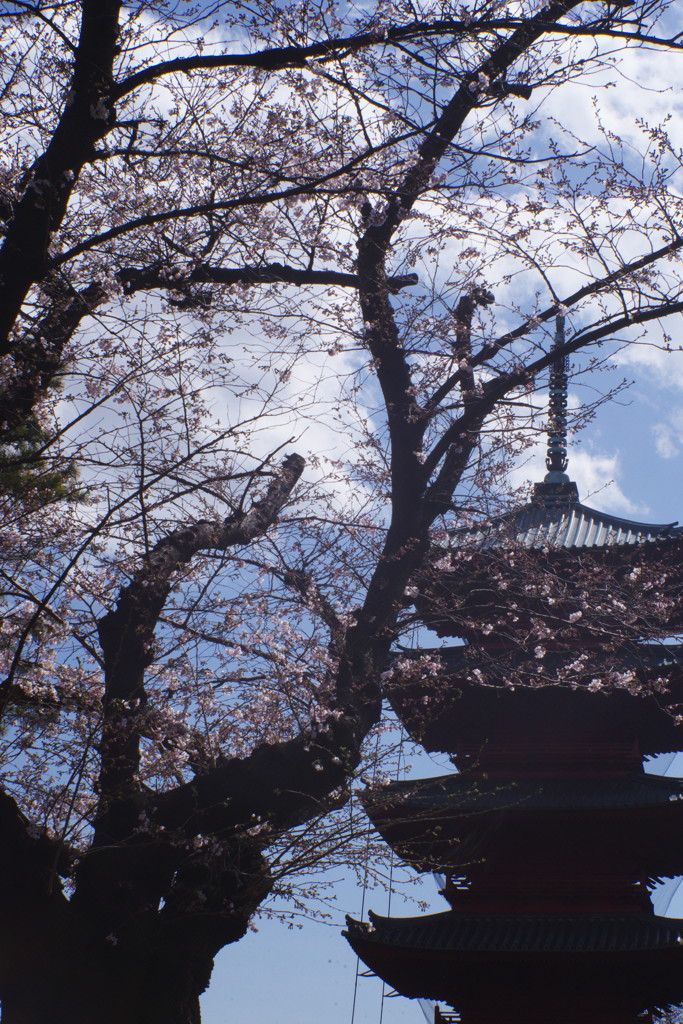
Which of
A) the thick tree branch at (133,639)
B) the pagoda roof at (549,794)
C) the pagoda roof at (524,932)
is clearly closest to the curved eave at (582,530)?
the pagoda roof at (549,794)

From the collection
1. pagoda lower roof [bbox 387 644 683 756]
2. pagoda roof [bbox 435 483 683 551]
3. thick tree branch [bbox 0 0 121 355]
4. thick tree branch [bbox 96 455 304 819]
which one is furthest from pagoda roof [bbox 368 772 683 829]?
thick tree branch [bbox 0 0 121 355]

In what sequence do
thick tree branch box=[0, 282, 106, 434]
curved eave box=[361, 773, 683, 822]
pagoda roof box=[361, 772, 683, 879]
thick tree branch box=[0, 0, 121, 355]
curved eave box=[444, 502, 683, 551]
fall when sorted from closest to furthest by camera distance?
thick tree branch box=[0, 0, 121, 355]
thick tree branch box=[0, 282, 106, 434]
curved eave box=[361, 773, 683, 822]
pagoda roof box=[361, 772, 683, 879]
curved eave box=[444, 502, 683, 551]

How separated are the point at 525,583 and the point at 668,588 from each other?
372 cm

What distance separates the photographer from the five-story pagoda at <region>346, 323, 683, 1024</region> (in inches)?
464

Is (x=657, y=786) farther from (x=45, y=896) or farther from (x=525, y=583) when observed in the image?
(x=45, y=896)

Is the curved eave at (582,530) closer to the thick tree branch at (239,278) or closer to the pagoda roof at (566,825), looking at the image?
the pagoda roof at (566,825)

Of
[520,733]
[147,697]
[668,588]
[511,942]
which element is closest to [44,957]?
[147,697]

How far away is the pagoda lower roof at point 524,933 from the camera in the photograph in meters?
11.8

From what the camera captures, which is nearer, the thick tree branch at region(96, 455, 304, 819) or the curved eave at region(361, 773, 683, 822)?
the thick tree branch at region(96, 455, 304, 819)

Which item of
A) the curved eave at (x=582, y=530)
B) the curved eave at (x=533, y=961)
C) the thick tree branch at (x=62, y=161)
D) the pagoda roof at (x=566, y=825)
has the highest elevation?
the curved eave at (x=582, y=530)

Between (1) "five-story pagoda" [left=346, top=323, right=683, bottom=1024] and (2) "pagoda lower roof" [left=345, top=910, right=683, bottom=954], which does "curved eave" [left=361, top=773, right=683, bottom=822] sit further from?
(2) "pagoda lower roof" [left=345, top=910, right=683, bottom=954]

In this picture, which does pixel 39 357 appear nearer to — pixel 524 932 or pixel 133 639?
pixel 133 639

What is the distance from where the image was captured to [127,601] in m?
6.88

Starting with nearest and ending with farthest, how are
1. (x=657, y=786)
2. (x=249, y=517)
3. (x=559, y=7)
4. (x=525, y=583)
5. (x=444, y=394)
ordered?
(x=559, y=7) < (x=249, y=517) < (x=444, y=394) < (x=525, y=583) < (x=657, y=786)
